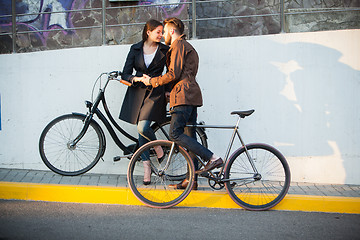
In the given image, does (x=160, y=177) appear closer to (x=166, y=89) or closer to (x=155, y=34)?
(x=166, y=89)

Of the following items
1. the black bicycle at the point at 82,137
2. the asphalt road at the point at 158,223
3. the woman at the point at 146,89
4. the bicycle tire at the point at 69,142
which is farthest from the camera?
the bicycle tire at the point at 69,142

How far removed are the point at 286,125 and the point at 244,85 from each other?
→ 80 centimetres

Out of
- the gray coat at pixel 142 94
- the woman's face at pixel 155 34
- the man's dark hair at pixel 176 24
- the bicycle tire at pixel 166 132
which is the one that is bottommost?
the bicycle tire at pixel 166 132

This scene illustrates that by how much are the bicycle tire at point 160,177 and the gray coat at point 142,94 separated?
0.54 m

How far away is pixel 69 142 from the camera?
549cm

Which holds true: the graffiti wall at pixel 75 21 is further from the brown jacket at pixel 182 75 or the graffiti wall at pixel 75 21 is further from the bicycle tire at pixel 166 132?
the brown jacket at pixel 182 75

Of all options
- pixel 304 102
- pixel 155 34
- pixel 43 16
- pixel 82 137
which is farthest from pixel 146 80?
pixel 43 16

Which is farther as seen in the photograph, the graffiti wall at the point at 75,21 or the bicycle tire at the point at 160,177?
the graffiti wall at the point at 75,21

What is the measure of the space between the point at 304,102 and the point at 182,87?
1.99 m

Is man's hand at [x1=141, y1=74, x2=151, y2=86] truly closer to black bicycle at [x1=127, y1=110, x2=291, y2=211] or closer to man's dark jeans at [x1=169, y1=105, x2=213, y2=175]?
man's dark jeans at [x1=169, y1=105, x2=213, y2=175]

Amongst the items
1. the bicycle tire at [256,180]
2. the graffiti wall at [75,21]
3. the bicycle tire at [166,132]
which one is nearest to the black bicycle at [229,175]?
the bicycle tire at [256,180]

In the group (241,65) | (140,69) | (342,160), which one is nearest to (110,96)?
(140,69)

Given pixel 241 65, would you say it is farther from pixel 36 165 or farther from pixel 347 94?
pixel 36 165

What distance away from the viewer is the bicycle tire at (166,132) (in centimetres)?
543
